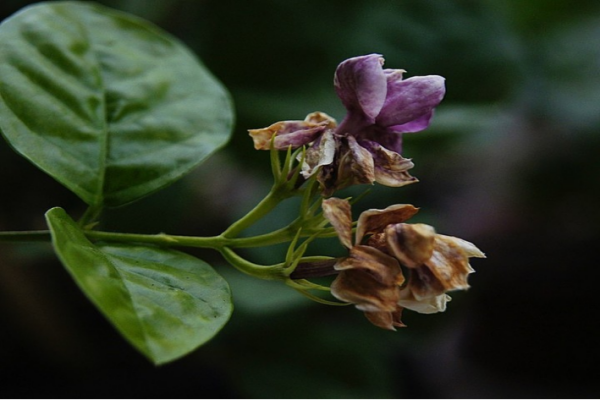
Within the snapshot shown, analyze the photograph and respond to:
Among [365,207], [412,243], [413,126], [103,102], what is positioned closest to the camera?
[412,243]

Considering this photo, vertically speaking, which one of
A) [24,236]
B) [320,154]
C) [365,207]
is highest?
[320,154]

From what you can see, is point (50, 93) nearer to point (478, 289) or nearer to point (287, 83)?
point (287, 83)

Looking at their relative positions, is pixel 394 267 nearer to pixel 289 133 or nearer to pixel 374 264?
pixel 374 264

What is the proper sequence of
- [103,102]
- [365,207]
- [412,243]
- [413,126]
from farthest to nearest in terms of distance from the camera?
1. [365,207]
2. [103,102]
3. [413,126]
4. [412,243]

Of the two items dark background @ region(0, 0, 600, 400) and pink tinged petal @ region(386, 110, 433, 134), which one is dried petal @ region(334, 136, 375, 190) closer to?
pink tinged petal @ region(386, 110, 433, 134)

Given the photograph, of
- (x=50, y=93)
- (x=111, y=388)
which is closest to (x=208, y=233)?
(x=111, y=388)

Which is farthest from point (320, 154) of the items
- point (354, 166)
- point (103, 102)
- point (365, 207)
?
point (365, 207)

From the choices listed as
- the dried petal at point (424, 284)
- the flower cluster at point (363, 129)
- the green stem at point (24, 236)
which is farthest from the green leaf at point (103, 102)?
the dried petal at point (424, 284)
